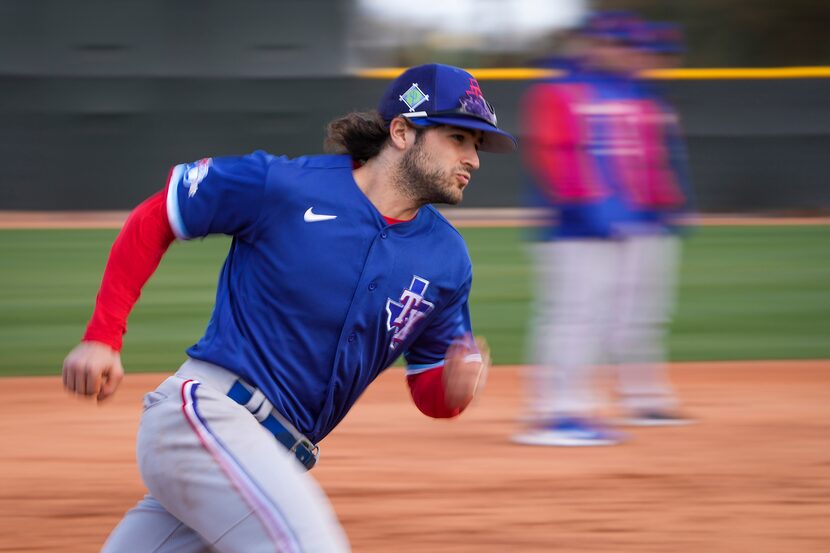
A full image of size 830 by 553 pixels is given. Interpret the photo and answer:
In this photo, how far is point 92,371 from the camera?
291 cm

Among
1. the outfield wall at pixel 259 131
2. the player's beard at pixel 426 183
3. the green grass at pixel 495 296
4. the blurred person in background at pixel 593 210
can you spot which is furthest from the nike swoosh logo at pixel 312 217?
the outfield wall at pixel 259 131

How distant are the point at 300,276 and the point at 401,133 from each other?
0.53 metres

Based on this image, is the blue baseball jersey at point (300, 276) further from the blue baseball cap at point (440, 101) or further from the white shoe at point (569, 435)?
the white shoe at point (569, 435)

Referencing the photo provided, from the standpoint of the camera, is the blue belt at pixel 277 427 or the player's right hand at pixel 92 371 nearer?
the player's right hand at pixel 92 371

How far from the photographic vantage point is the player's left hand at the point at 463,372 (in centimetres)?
326

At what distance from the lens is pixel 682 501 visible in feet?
16.4

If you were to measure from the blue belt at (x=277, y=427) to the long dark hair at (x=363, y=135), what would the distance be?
775 millimetres

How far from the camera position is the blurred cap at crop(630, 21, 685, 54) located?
18.7ft

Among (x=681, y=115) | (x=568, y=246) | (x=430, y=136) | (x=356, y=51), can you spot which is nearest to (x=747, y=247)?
(x=681, y=115)

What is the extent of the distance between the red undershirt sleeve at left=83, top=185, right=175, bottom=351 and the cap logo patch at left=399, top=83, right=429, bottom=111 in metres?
0.70

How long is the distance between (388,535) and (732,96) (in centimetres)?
1535

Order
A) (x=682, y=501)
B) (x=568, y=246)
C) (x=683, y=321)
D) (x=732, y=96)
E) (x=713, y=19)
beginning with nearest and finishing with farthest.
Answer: (x=682, y=501) < (x=568, y=246) < (x=683, y=321) < (x=732, y=96) < (x=713, y=19)

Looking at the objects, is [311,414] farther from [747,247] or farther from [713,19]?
[713,19]

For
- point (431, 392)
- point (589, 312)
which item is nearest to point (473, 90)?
point (431, 392)
